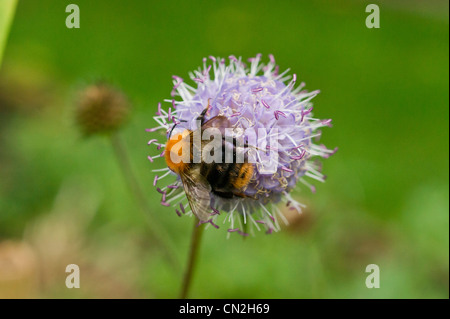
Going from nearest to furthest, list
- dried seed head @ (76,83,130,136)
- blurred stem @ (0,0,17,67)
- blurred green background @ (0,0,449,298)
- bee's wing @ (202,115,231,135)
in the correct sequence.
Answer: bee's wing @ (202,115,231,135) < blurred stem @ (0,0,17,67) < dried seed head @ (76,83,130,136) < blurred green background @ (0,0,449,298)

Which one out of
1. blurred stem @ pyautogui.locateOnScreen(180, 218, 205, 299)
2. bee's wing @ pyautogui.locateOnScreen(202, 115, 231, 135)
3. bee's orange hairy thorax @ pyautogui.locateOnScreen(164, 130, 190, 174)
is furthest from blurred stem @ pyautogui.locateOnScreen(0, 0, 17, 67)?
blurred stem @ pyautogui.locateOnScreen(180, 218, 205, 299)

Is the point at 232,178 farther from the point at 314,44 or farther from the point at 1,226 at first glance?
the point at 314,44

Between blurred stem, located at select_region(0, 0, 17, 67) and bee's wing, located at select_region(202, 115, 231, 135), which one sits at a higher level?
blurred stem, located at select_region(0, 0, 17, 67)

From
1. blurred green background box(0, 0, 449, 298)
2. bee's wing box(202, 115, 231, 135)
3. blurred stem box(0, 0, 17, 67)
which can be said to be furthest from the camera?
blurred green background box(0, 0, 449, 298)

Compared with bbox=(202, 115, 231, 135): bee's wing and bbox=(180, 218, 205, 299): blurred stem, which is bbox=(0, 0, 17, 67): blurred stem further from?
bbox=(180, 218, 205, 299): blurred stem

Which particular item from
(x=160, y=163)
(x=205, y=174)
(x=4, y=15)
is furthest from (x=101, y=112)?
(x=205, y=174)

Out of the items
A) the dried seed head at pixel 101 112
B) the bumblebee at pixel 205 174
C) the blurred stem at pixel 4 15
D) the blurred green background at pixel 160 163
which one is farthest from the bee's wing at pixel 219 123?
the blurred green background at pixel 160 163

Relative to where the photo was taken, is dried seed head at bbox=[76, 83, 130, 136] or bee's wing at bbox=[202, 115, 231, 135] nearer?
bee's wing at bbox=[202, 115, 231, 135]

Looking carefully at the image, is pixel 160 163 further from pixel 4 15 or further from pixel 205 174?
pixel 205 174
